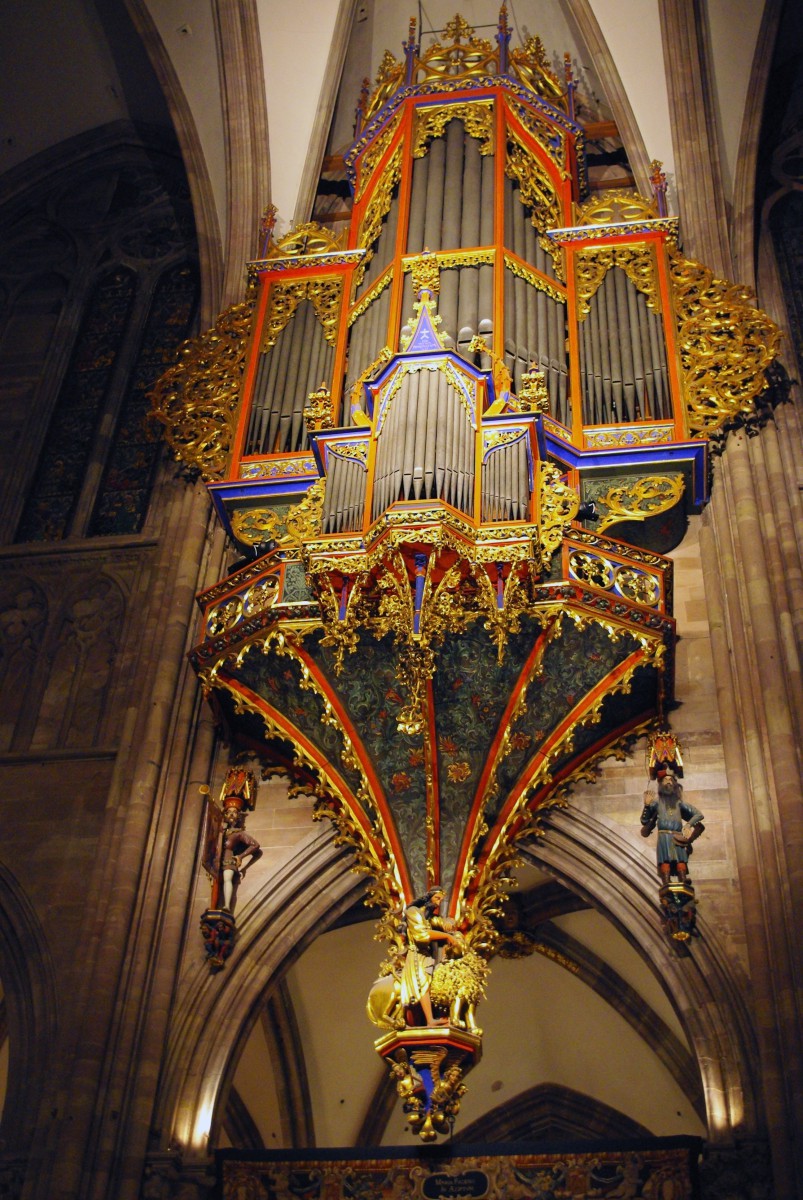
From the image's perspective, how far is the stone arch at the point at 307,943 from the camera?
8.88 m

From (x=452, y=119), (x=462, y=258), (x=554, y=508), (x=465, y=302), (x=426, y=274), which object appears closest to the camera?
(x=554, y=508)

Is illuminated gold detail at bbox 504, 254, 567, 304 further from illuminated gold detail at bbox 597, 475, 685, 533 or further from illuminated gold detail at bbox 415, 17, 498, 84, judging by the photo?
illuminated gold detail at bbox 415, 17, 498, 84

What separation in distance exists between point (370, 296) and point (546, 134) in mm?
2562

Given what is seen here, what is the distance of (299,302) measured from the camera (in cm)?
1262

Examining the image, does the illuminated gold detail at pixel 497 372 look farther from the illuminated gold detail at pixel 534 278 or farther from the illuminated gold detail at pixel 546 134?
the illuminated gold detail at pixel 546 134

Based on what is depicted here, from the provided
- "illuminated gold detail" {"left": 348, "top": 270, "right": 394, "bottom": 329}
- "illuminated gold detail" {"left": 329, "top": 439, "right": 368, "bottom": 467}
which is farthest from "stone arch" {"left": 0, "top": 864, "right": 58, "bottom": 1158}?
"illuminated gold detail" {"left": 348, "top": 270, "right": 394, "bottom": 329}

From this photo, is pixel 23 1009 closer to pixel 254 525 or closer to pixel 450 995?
pixel 450 995

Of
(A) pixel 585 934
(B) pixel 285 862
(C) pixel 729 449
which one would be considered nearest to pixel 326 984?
(A) pixel 585 934

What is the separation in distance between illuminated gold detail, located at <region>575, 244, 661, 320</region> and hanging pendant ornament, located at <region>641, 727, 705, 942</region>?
383 centimetres

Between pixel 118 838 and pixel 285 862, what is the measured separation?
1198 mm

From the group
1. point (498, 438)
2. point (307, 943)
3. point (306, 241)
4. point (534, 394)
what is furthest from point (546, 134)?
point (307, 943)

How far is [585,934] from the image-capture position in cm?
1448

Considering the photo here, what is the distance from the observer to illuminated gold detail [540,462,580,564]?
9.51 meters

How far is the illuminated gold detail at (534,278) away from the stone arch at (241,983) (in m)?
4.65
